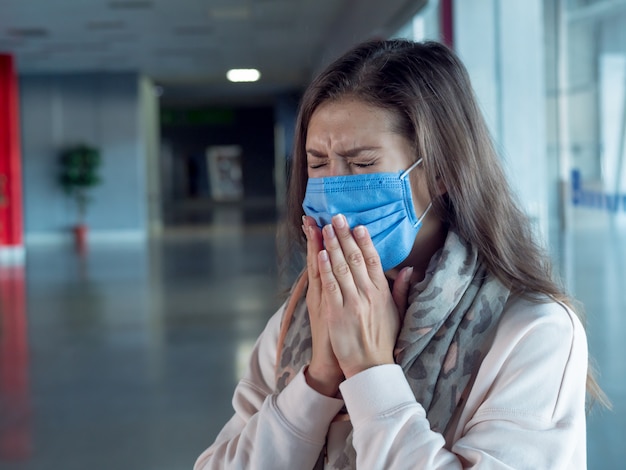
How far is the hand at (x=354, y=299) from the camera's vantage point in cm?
113

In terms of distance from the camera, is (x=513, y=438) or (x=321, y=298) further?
(x=321, y=298)

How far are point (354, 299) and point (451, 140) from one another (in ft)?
0.97

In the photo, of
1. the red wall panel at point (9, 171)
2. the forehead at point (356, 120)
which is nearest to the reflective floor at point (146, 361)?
the forehead at point (356, 120)

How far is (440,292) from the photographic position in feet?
3.78

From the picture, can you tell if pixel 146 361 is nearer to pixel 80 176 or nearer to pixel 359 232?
pixel 359 232

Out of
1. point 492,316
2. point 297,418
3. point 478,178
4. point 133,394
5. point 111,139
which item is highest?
point 111,139

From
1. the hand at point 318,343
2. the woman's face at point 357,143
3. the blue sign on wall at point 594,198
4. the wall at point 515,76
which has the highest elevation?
the wall at point 515,76

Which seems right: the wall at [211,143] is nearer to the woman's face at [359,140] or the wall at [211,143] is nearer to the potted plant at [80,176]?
the potted plant at [80,176]

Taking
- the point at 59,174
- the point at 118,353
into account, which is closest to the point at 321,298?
the point at 118,353

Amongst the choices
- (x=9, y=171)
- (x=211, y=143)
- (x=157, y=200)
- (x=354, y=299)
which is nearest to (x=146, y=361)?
(x=354, y=299)

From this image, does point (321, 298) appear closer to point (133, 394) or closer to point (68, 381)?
point (133, 394)

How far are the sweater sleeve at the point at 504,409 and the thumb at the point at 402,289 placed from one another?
0.46 feet

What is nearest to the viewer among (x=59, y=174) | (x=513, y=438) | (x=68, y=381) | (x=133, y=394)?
(x=513, y=438)

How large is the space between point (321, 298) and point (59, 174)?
18.7 meters
